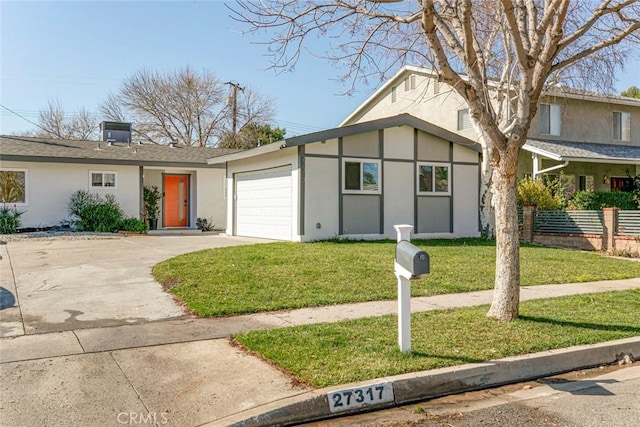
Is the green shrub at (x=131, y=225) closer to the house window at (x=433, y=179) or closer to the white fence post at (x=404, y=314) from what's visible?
the house window at (x=433, y=179)

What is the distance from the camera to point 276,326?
636 centimetres

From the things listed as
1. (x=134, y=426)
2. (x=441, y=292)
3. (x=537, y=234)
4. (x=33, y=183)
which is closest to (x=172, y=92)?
(x=33, y=183)

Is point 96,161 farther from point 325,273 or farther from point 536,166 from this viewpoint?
point 536,166

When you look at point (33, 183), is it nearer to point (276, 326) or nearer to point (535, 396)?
point (276, 326)

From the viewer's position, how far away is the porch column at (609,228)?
15.5 metres

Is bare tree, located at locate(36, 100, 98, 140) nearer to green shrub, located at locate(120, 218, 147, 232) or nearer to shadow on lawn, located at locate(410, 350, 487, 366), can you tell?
green shrub, located at locate(120, 218, 147, 232)

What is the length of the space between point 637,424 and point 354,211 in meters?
11.9

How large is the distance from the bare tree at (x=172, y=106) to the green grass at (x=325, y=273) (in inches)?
1039

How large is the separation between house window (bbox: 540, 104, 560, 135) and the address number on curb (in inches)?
790

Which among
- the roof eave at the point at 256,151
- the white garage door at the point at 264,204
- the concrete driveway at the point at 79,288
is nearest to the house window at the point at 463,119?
the white garage door at the point at 264,204

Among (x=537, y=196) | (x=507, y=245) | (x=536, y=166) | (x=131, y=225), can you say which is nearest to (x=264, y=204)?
(x=131, y=225)

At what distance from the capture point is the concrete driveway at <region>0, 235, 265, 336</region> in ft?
21.4

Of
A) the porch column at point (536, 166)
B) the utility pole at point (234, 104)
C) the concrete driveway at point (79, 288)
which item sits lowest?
the concrete driveway at point (79, 288)

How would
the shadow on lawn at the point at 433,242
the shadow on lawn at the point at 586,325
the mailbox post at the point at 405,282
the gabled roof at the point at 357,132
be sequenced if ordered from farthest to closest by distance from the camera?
the shadow on lawn at the point at 433,242
the gabled roof at the point at 357,132
the shadow on lawn at the point at 586,325
the mailbox post at the point at 405,282
